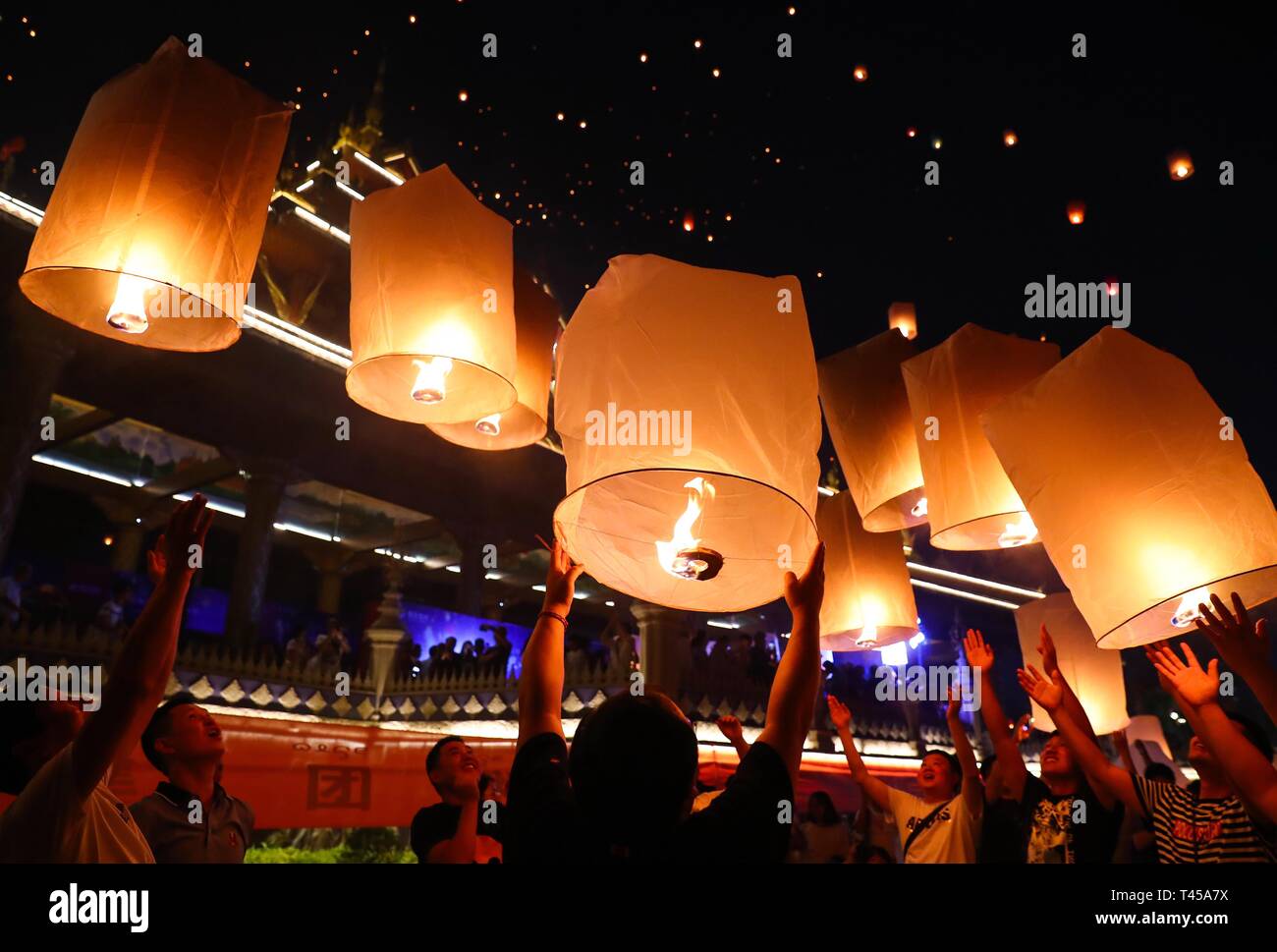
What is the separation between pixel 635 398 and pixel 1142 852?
11.5ft

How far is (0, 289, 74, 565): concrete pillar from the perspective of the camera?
7.61 metres

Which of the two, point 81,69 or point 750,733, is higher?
point 81,69

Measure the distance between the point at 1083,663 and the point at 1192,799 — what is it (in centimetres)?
137

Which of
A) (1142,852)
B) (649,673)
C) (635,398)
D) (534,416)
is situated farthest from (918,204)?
(635,398)

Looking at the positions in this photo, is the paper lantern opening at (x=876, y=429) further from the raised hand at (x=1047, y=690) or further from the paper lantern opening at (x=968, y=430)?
the raised hand at (x=1047, y=690)

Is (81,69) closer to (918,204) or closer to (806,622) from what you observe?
(806,622)

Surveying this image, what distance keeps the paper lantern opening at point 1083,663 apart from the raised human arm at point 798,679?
2408 millimetres

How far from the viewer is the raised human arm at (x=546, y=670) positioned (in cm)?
142

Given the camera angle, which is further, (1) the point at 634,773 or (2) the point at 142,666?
(2) the point at 142,666

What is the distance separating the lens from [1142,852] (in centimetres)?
359

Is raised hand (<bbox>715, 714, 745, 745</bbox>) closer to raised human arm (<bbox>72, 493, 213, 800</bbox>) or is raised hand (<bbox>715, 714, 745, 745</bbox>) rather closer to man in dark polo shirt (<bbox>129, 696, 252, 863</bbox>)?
man in dark polo shirt (<bbox>129, 696, 252, 863</bbox>)

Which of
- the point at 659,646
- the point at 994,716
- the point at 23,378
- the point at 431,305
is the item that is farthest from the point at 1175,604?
the point at 23,378

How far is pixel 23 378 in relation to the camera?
309 inches

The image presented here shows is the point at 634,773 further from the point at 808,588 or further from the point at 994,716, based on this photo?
the point at 994,716
